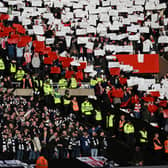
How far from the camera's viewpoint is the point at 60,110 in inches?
602

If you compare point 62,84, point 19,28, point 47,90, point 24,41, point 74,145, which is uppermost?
point 19,28

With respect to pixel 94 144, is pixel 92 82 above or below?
above

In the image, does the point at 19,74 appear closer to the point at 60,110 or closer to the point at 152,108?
the point at 60,110

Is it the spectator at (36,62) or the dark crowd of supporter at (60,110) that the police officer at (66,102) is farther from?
the spectator at (36,62)

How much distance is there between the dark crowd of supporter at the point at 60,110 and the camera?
578 inches

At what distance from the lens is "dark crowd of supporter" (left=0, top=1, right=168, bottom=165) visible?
14.7 meters

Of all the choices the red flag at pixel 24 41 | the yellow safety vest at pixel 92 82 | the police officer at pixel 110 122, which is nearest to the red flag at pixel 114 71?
the yellow safety vest at pixel 92 82

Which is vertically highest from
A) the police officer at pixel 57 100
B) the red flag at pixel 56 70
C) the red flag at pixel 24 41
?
the red flag at pixel 24 41

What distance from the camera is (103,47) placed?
17609 millimetres

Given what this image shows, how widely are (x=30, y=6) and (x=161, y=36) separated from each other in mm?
5745

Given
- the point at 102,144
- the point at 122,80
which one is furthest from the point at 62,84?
the point at 102,144

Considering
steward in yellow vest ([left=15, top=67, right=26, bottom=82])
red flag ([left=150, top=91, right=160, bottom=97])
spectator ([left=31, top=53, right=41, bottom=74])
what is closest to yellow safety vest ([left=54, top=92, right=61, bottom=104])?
spectator ([left=31, top=53, right=41, bottom=74])

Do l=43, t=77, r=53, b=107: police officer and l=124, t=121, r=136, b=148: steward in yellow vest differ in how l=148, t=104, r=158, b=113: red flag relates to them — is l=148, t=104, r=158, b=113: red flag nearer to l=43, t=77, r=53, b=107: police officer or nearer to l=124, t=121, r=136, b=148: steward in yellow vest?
l=124, t=121, r=136, b=148: steward in yellow vest

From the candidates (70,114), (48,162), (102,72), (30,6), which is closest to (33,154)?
(48,162)
